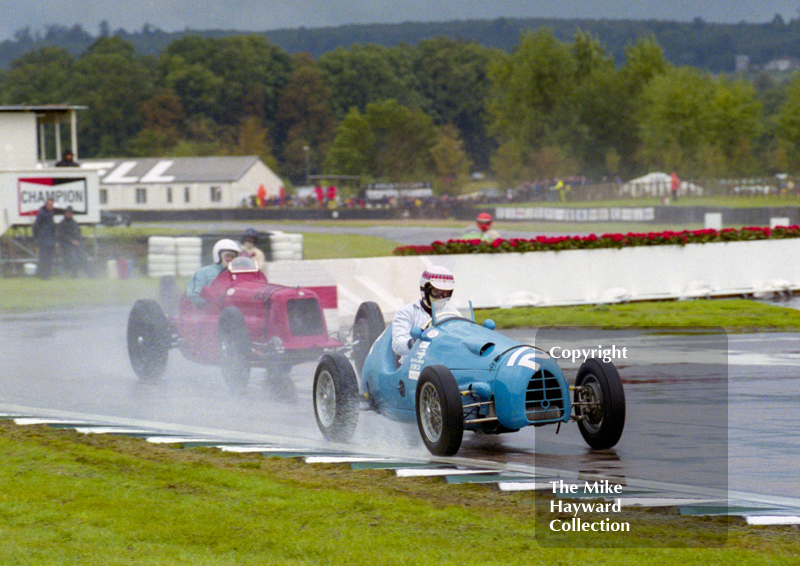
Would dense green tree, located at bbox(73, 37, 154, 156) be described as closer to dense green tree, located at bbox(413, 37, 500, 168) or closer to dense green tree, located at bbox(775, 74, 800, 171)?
dense green tree, located at bbox(413, 37, 500, 168)

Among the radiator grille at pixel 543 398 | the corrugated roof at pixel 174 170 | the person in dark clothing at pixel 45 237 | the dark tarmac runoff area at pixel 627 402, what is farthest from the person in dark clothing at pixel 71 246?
the corrugated roof at pixel 174 170

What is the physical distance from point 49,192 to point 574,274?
56.4 ft

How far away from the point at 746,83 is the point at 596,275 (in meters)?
78.5

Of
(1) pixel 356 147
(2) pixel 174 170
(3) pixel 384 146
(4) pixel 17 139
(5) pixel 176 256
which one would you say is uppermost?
(3) pixel 384 146

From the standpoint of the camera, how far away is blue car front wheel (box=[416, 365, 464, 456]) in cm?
766

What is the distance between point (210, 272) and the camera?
13102 mm

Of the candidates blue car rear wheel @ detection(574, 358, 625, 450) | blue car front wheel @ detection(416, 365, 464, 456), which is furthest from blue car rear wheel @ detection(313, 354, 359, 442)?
blue car rear wheel @ detection(574, 358, 625, 450)

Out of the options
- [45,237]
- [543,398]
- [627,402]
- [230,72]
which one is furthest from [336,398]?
[230,72]

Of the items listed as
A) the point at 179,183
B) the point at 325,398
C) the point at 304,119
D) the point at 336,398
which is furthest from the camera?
the point at 304,119

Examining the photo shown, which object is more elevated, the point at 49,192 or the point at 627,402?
the point at 49,192

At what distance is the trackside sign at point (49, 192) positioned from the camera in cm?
A: 3064

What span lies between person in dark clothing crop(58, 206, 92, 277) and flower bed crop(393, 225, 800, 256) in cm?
1172

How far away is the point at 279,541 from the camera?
5.86 meters

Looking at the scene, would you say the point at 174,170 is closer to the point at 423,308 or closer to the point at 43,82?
the point at 43,82
